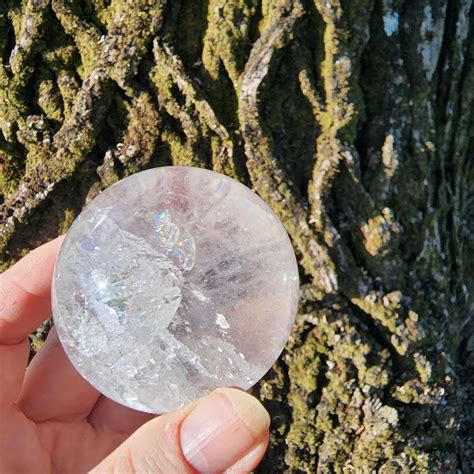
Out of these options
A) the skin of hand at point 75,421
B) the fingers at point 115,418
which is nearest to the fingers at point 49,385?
the skin of hand at point 75,421

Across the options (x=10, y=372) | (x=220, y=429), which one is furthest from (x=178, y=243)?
(x=10, y=372)

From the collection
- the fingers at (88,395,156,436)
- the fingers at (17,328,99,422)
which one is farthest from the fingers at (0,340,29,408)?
the fingers at (88,395,156,436)

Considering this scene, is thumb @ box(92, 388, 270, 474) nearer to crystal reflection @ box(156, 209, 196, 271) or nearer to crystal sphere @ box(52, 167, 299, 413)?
crystal sphere @ box(52, 167, 299, 413)

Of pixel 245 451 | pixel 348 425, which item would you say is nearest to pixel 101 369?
pixel 245 451

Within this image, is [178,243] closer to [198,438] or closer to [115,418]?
[198,438]

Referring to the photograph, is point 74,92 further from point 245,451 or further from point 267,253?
point 245,451

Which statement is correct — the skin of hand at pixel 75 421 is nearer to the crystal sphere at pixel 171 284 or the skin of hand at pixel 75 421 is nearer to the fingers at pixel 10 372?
the fingers at pixel 10 372
